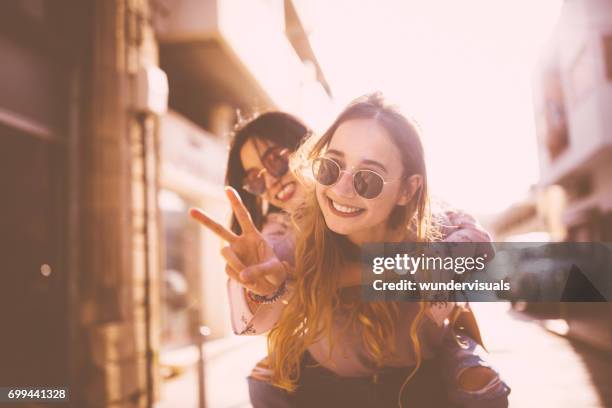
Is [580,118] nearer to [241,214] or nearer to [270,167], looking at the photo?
[270,167]

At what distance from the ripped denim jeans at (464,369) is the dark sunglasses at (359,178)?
1.39 feet

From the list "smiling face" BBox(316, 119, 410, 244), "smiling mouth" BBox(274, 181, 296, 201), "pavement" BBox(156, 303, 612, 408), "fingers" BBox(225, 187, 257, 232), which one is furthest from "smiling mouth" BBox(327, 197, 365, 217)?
"pavement" BBox(156, 303, 612, 408)

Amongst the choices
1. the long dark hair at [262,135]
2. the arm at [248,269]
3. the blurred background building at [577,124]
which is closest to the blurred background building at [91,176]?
the long dark hair at [262,135]

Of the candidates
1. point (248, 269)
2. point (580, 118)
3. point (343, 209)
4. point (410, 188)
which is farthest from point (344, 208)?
point (580, 118)

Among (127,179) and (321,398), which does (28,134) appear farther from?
(321,398)

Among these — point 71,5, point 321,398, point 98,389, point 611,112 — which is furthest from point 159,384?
point 611,112

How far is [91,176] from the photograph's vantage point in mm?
2885

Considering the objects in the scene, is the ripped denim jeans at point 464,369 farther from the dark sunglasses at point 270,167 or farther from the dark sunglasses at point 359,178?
the dark sunglasses at point 270,167

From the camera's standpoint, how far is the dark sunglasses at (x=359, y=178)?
1134 mm

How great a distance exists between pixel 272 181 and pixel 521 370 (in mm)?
2437

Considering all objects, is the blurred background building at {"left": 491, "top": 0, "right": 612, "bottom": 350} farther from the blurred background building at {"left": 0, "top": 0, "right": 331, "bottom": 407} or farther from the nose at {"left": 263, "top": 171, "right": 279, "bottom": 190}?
the nose at {"left": 263, "top": 171, "right": 279, "bottom": 190}

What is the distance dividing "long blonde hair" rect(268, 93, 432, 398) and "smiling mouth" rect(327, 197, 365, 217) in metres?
0.08

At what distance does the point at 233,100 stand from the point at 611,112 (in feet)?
14.8

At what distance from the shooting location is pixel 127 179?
308 cm
